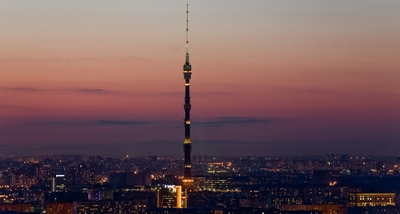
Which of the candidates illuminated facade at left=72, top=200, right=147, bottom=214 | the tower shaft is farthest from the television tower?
illuminated facade at left=72, top=200, right=147, bottom=214

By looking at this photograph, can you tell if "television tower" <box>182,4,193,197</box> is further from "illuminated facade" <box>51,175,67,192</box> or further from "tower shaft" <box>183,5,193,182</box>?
"illuminated facade" <box>51,175,67,192</box>

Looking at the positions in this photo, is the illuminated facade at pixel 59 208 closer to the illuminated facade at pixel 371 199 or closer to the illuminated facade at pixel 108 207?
the illuminated facade at pixel 108 207

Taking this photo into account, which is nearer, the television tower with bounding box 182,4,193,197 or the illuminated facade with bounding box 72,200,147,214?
the illuminated facade with bounding box 72,200,147,214

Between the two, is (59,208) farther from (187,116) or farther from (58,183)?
(58,183)

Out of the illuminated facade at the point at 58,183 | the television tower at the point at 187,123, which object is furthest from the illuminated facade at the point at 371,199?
the illuminated facade at the point at 58,183

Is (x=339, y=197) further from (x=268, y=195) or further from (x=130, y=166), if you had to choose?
(x=130, y=166)

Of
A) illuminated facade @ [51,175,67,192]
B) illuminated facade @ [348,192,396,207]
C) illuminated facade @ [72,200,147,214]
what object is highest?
illuminated facade @ [51,175,67,192]

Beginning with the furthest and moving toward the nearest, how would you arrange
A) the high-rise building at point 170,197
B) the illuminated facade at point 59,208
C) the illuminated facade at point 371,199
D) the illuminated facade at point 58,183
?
the illuminated facade at point 58,183 < the illuminated facade at point 371,199 < the high-rise building at point 170,197 < the illuminated facade at point 59,208

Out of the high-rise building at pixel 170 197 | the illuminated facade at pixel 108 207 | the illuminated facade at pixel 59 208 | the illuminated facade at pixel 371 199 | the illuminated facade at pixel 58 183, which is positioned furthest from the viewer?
the illuminated facade at pixel 58 183

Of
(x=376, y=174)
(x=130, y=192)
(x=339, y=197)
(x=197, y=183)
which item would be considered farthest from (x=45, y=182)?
(x=376, y=174)
